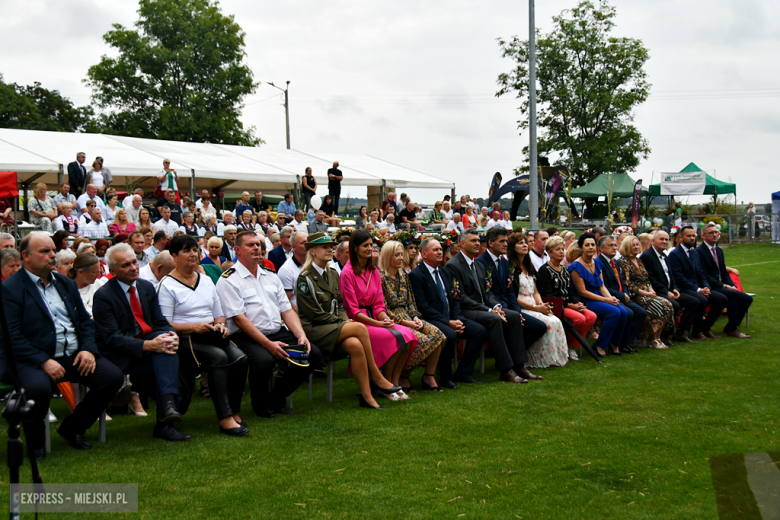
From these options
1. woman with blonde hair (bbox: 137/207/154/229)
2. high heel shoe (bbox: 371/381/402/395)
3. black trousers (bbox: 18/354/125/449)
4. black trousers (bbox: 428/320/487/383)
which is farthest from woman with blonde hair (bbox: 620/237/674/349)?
woman with blonde hair (bbox: 137/207/154/229)

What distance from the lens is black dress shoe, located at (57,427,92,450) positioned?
482 centimetres

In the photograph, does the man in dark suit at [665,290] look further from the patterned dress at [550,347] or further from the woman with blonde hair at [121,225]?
the woman with blonde hair at [121,225]

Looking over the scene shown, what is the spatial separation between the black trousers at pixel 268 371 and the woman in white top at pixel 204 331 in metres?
0.15

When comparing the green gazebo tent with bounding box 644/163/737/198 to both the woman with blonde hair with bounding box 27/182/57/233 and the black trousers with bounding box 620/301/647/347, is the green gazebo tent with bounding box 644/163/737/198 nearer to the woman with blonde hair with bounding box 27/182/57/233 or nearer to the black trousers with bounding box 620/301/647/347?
the black trousers with bounding box 620/301/647/347

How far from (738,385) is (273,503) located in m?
4.89

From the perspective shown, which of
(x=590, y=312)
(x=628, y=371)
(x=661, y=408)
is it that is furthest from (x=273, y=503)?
(x=590, y=312)

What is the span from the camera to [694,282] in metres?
9.92

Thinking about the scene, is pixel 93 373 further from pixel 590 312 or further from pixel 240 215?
pixel 240 215

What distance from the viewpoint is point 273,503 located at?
3.88 meters

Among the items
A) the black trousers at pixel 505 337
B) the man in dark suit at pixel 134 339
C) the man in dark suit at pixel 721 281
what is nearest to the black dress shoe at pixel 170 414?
the man in dark suit at pixel 134 339

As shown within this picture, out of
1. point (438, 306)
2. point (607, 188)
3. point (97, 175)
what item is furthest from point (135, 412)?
point (607, 188)

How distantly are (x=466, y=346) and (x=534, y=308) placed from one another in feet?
4.16

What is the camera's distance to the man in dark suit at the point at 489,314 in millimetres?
7152

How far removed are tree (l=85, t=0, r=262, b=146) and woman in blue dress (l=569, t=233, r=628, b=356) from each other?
107 ft
